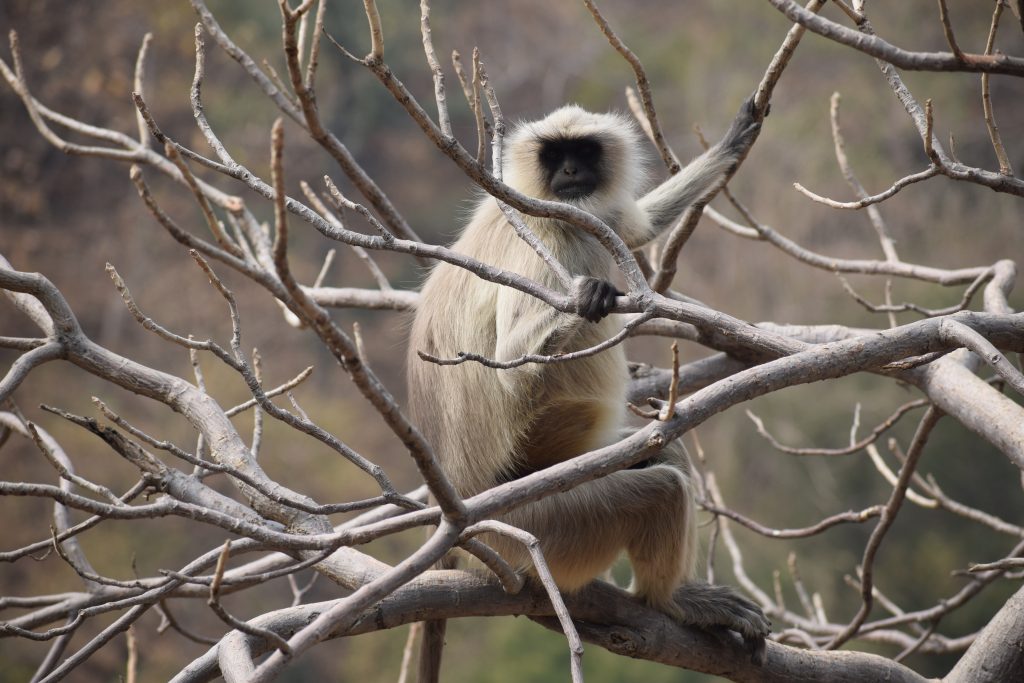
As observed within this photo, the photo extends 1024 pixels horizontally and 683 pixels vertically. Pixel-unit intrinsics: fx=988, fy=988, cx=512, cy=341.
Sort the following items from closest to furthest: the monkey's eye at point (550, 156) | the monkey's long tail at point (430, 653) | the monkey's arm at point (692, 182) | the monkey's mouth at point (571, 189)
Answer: the monkey's long tail at point (430, 653) < the monkey's arm at point (692, 182) < the monkey's mouth at point (571, 189) < the monkey's eye at point (550, 156)

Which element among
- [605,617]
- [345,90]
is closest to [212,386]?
[345,90]

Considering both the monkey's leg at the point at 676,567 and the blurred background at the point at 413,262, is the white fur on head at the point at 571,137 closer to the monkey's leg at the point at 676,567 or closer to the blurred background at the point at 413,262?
the monkey's leg at the point at 676,567

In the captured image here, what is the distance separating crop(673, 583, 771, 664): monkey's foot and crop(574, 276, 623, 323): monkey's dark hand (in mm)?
1171

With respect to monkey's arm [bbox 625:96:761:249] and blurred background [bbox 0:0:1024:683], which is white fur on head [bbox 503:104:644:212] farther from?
blurred background [bbox 0:0:1024:683]

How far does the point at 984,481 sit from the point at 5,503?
9566mm

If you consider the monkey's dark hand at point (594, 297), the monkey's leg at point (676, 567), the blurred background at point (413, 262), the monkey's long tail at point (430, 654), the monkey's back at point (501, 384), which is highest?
the blurred background at point (413, 262)

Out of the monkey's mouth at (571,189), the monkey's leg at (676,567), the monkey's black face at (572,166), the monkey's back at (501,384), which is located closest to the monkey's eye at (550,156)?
the monkey's black face at (572,166)

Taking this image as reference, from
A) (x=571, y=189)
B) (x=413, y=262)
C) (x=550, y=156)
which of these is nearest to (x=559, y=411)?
(x=571, y=189)

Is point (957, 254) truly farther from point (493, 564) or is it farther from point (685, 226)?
point (493, 564)

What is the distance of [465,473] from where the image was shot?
303 cm

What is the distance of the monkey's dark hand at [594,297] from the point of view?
7.20ft

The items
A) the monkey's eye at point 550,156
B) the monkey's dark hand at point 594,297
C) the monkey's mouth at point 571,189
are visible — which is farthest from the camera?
the monkey's eye at point 550,156

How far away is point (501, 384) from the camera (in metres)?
3.02

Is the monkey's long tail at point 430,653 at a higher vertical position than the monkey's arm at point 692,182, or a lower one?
lower
